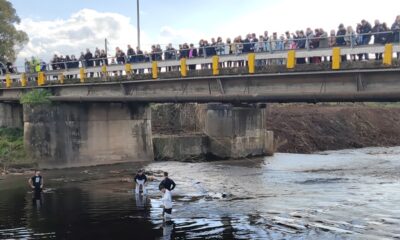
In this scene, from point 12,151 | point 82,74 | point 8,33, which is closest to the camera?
point 82,74

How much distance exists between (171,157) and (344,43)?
27105 mm

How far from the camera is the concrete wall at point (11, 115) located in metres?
48.1

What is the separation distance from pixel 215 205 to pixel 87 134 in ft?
65.1

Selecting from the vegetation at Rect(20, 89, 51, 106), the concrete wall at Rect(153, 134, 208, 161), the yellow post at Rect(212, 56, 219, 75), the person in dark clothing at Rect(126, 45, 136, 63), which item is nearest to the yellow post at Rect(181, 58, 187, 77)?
the yellow post at Rect(212, 56, 219, 75)

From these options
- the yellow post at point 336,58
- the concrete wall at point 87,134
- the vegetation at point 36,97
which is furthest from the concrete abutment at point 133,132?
the yellow post at point 336,58

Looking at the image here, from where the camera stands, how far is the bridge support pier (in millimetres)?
49219

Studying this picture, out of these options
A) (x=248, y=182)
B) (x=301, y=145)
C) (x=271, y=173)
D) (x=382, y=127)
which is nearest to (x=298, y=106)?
(x=382, y=127)

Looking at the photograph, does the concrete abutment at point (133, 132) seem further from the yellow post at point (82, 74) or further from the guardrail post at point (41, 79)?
the yellow post at point (82, 74)

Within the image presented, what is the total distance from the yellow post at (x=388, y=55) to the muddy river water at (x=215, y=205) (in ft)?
20.6

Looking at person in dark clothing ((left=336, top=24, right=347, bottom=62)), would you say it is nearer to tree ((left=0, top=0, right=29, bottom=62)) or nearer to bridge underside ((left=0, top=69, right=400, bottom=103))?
bridge underside ((left=0, top=69, right=400, bottom=103))

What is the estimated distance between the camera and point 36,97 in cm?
3906

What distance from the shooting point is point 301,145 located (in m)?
61.8

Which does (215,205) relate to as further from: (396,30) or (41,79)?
(41,79)

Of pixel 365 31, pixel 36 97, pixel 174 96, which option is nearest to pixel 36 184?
pixel 174 96
